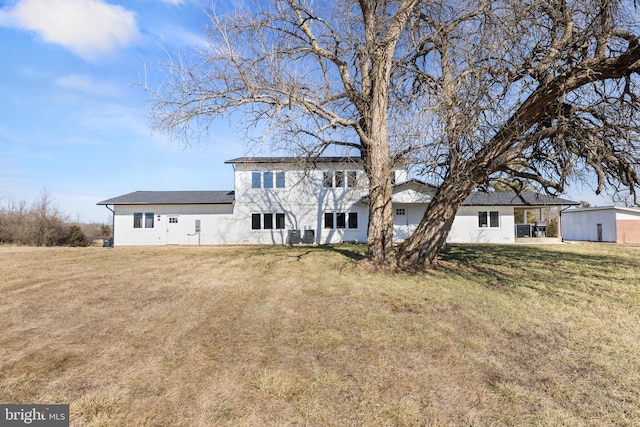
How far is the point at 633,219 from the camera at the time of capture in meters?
25.1

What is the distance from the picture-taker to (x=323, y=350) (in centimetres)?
421

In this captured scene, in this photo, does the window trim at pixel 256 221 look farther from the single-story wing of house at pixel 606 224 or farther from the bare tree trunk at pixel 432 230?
the single-story wing of house at pixel 606 224

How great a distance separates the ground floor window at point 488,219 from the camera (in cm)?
2261

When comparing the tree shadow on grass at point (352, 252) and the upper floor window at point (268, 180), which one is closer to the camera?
the tree shadow on grass at point (352, 252)

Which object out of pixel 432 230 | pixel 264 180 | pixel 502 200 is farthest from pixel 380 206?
pixel 502 200

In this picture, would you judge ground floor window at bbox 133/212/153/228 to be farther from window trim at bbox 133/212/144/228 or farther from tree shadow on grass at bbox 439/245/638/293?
tree shadow on grass at bbox 439/245/638/293

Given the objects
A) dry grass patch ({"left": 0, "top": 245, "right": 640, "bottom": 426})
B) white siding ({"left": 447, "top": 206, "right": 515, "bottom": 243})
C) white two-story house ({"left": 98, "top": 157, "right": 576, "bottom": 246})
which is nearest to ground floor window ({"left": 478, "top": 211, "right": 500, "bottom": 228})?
white two-story house ({"left": 98, "top": 157, "right": 576, "bottom": 246})

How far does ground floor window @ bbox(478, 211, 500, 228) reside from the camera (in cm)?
2261

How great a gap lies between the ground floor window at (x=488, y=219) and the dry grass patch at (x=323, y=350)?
14449 millimetres

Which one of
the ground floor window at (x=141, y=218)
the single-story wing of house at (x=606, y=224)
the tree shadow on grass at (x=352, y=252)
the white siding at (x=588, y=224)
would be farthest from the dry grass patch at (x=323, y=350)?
the white siding at (x=588, y=224)

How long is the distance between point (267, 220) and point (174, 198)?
6697 mm

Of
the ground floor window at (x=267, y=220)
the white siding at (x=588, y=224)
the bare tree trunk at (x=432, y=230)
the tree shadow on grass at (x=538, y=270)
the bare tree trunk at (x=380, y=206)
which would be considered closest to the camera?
the tree shadow on grass at (x=538, y=270)

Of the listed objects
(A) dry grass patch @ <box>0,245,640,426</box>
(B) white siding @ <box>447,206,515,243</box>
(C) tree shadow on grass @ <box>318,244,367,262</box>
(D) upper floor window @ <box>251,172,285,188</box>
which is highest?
(D) upper floor window @ <box>251,172,285,188</box>

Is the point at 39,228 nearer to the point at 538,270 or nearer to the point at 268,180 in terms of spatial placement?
the point at 268,180
